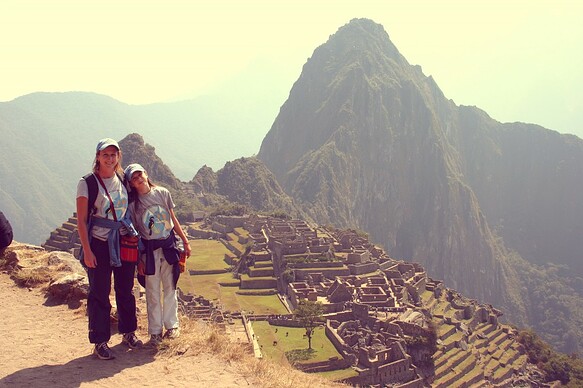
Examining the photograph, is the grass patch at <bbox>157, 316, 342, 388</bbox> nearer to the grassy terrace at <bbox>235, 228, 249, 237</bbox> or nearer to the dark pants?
the dark pants

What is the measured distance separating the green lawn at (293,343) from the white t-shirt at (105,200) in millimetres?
20997

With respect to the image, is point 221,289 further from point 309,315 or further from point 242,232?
point 242,232

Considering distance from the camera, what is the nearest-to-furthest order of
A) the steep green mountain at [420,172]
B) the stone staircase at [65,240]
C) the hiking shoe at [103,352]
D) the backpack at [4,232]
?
the hiking shoe at [103,352], the backpack at [4,232], the stone staircase at [65,240], the steep green mountain at [420,172]

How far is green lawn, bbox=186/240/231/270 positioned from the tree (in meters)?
15.9

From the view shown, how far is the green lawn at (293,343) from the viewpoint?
2761 cm

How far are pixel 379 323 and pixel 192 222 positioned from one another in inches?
1634

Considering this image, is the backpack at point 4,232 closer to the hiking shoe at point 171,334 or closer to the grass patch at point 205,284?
the hiking shoe at point 171,334

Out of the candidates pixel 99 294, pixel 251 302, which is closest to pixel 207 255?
pixel 251 302

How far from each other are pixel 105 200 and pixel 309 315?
25.6 meters

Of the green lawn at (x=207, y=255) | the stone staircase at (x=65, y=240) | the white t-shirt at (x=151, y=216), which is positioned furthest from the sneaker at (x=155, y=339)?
the green lawn at (x=207, y=255)

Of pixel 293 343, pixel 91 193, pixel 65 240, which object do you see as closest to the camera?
pixel 91 193

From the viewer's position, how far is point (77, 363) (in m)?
6.69

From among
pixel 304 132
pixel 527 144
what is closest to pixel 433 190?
pixel 304 132

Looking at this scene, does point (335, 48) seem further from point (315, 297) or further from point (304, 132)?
point (315, 297)
